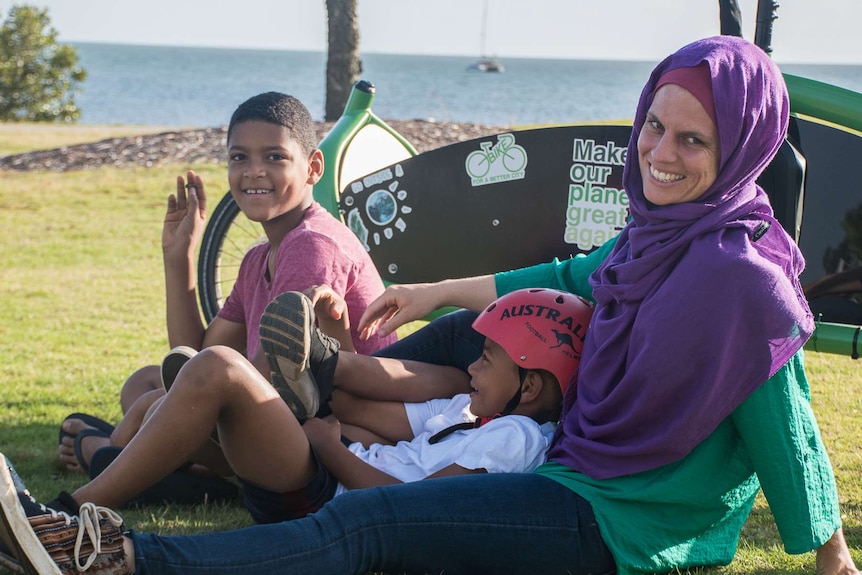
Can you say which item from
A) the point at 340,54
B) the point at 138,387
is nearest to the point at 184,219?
the point at 138,387

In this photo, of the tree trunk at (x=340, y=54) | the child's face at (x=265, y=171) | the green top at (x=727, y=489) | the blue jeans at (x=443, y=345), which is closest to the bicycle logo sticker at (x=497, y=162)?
the child's face at (x=265, y=171)

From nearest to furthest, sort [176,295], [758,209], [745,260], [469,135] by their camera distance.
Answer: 1. [745,260]
2. [758,209]
3. [176,295]
4. [469,135]

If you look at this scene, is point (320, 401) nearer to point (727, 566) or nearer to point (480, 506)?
point (480, 506)

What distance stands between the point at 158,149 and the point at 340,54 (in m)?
2.81

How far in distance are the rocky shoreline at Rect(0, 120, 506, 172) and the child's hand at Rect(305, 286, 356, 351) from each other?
28.1 ft

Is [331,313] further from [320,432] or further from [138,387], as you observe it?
[138,387]

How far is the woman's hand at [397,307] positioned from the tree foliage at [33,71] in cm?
2318

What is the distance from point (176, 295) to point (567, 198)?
5.33 feet

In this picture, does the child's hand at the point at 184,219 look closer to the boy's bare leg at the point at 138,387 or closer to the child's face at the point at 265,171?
the child's face at the point at 265,171

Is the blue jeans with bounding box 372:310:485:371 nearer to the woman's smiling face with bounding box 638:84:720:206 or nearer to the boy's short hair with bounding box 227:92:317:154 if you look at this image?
the boy's short hair with bounding box 227:92:317:154

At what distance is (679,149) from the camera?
240 cm

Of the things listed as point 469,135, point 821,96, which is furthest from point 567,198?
point 469,135

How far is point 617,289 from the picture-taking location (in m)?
2.51

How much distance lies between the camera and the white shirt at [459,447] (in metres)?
2.69
